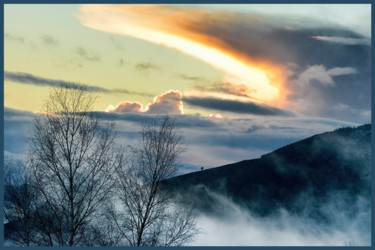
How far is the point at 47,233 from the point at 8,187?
397 cm

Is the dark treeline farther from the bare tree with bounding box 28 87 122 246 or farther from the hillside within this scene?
the hillside

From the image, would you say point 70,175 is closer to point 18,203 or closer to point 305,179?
point 18,203

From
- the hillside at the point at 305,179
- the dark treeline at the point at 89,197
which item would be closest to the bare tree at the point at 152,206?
the dark treeline at the point at 89,197

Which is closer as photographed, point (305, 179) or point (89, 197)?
point (89, 197)

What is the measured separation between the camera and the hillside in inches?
1610

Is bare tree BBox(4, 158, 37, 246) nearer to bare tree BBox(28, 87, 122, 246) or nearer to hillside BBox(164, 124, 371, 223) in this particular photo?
bare tree BBox(28, 87, 122, 246)

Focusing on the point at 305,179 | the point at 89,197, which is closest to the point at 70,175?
the point at 89,197

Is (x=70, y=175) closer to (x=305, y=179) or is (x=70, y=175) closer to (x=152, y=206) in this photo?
(x=152, y=206)

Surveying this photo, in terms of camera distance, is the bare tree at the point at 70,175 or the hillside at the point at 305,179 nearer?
the bare tree at the point at 70,175

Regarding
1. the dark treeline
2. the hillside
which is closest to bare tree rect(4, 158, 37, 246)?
the dark treeline

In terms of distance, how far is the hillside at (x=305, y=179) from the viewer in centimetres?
4091

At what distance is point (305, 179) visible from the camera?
4509 cm

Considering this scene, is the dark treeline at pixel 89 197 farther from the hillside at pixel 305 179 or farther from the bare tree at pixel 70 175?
the hillside at pixel 305 179

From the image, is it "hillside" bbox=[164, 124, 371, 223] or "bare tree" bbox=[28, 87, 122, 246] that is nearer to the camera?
"bare tree" bbox=[28, 87, 122, 246]
